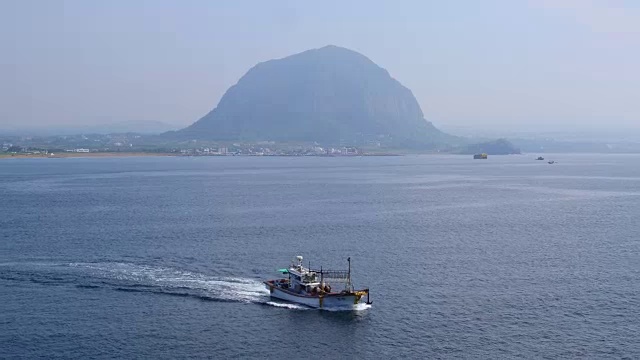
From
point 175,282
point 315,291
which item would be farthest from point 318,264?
point 175,282

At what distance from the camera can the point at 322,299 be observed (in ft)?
170

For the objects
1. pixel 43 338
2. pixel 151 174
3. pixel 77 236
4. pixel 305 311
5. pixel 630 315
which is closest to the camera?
pixel 43 338

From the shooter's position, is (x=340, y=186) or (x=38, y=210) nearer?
(x=38, y=210)

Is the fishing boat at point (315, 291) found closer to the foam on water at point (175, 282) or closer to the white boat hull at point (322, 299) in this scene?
the white boat hull at point (322, 299)

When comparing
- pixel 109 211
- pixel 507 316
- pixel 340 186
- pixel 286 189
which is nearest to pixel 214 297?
pixel 507 316

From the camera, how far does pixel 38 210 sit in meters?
102

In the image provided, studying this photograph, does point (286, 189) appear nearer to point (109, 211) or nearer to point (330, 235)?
point (109, 211)

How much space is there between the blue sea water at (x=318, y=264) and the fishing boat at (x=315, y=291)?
3.52 feet

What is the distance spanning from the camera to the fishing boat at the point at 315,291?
51094 mm

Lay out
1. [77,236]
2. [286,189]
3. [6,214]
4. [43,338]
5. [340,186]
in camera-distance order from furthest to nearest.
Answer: [340,186]
[286,189]
[6,214]
[77,236]
[43,338]

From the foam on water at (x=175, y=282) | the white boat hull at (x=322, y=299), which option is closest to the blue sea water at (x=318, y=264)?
the foam on water at (x=175, y=282)

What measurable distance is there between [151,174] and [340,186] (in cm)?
6317

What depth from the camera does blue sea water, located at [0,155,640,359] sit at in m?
43.3

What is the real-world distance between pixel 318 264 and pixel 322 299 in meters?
11.9
